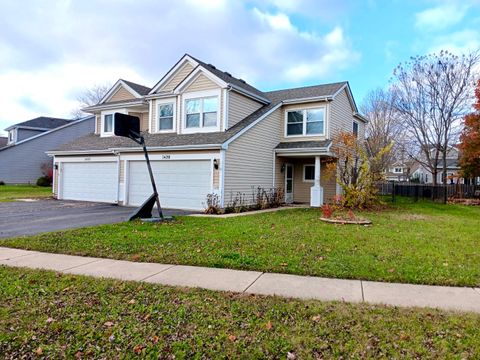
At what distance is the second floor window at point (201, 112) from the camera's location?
15.3 m

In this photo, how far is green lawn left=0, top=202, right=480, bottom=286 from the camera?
5.29 m

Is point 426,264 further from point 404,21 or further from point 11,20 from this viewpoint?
point 11,20

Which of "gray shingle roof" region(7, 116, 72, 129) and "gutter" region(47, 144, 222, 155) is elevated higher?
"gray shingle roof" region(7, 116, 72, 129)

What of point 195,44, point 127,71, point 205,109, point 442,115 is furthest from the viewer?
point 127,71

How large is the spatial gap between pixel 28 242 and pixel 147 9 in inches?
371

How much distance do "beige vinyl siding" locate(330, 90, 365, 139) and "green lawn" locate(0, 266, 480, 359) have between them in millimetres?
14189

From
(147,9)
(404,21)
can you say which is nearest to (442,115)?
(404,21)

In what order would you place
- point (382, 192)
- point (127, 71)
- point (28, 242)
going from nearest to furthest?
point (28, 242)
point (382, 192)
point (127, 71)

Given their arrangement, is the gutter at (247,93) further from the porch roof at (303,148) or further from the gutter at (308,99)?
the porch roof at (303,148)

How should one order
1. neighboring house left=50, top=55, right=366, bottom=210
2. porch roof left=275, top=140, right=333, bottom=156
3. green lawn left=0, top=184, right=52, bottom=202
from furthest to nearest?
green lawn left=0, top=184, right=52, bottom=202 < porch roof left=275, top=140, right=333, bottom=156 < neighboring house left=50, top=55, right=366, bottom=210

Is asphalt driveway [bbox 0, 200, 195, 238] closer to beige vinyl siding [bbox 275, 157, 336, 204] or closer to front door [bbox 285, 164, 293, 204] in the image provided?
front door [bbox 285, 164, 293, 204]

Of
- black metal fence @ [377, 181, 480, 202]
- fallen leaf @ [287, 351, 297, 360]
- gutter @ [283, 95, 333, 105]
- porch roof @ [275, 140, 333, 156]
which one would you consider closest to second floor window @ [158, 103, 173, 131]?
porch roof @ [275, 140, 333, 156]

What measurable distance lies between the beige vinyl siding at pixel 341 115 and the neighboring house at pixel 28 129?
1138 inches

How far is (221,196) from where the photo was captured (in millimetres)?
13406
